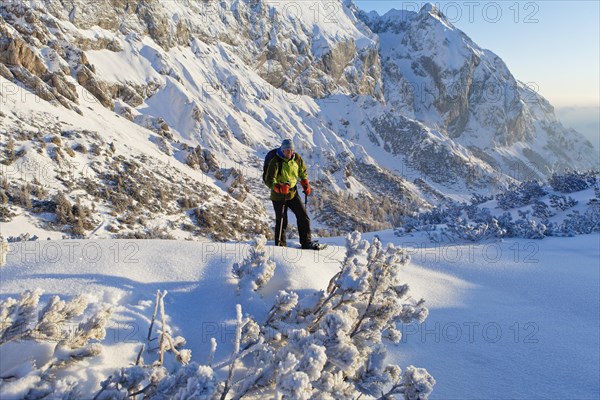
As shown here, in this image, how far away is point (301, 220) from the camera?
19.8 ft

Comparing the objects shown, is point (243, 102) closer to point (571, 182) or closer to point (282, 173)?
point (571, 182)

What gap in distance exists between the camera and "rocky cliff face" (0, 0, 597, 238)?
36250 millimetres

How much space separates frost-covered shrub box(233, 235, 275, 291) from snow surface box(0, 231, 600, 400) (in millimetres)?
106

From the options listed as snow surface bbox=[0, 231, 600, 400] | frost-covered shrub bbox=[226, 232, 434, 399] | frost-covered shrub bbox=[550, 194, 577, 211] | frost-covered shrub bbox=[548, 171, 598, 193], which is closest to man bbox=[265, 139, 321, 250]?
snow surface bbox=[0, 231, 600, 400]

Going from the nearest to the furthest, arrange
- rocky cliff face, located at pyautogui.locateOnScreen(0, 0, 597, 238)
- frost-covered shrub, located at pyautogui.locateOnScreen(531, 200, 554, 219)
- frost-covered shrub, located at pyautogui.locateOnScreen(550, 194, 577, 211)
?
frost-covered shrub, located at pyautogui.locateOnScreen(531, 200, 554, 219)
frost-covered shrub, located at pyautogui.locateOnScreen(550, 194, 577, 211)
rocky cliff face, located at pyautogui.locateOnScreen(0, 0, 597, 238)

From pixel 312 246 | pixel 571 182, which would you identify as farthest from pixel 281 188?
pixel 571 182

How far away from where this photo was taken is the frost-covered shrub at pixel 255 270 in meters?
3.17

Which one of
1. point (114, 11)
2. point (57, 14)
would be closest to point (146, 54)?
point (114, 11)

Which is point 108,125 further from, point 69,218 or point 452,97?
point 452,97

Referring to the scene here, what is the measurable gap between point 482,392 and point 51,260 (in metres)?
3.41

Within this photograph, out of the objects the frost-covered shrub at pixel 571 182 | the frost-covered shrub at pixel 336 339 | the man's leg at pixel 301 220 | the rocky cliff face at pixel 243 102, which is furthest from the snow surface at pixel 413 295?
the rocky cliff face at pixel 243 102

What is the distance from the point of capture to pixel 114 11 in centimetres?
6600

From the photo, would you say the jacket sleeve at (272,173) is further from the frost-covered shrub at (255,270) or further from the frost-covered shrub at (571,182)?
Result: the frost-covered shrub at (571,182)

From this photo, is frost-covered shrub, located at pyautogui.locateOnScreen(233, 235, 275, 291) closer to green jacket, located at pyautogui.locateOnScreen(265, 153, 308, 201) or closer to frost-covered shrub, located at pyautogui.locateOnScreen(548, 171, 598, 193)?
green jacket, located at pyautogui.locateOnScreen(265, 153, 308, 201)
